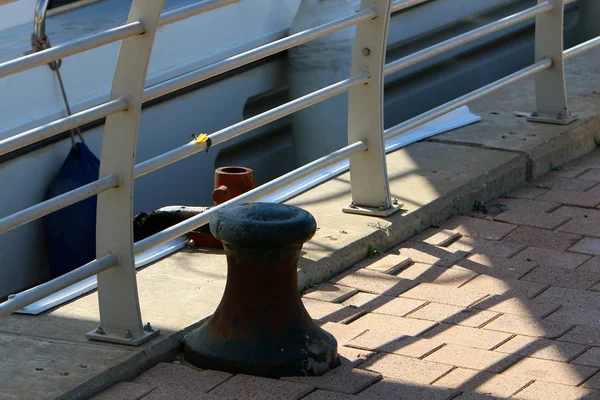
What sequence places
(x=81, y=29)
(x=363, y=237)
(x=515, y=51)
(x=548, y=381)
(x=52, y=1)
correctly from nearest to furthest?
(x=548, y=381) < (x=363, y=237) < (x=81, y=29) < (x=52, y=1) < (x=515, y=51)

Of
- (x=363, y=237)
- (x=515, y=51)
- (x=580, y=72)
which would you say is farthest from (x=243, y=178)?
(x=515, y=51)

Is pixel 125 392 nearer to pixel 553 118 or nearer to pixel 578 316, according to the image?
pixel 578 316

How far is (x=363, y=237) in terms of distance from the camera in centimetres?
382

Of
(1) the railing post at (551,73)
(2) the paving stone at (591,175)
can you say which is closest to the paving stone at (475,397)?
(2) the paving stone at (591,175)

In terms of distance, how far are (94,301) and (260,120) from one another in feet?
2.47

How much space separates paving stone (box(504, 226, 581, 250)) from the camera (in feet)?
12.8

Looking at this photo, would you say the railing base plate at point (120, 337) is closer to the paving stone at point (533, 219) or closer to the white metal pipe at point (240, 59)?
the white metal pipe at point (240, 59)

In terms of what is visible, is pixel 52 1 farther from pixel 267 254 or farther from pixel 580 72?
pixel 267 254

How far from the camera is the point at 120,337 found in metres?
2.99

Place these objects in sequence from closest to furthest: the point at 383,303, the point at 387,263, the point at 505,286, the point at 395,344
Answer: the point at 395,344 < the point at 383,303 < the point at 505,286 < the point at 387,263

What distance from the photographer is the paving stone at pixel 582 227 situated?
4.03 metres

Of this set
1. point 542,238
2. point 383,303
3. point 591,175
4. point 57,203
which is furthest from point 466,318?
point 591,175

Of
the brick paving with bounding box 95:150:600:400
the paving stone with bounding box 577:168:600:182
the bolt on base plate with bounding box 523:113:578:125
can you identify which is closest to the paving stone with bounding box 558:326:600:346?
the brick paving with bounding box 95:150:600:400

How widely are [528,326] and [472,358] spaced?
1.02 ft
